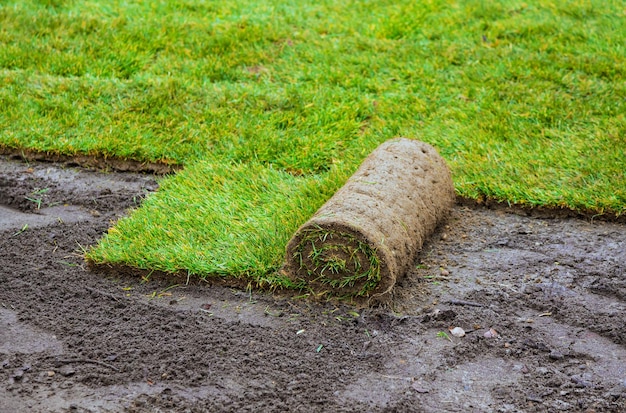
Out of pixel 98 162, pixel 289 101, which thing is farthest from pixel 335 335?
pixel 289 101

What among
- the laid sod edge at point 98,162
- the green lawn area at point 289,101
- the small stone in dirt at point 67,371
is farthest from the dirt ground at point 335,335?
the laid sod edge at point 98,162

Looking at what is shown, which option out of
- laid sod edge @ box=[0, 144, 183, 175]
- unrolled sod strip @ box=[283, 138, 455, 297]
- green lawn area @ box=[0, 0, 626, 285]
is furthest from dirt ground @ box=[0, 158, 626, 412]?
laid sod edge @ box=[0, 144, 183, 175]

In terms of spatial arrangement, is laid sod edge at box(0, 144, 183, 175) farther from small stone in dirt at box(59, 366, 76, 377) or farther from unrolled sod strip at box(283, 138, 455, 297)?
small stone in dirt at box(59, 366, 76, 377)

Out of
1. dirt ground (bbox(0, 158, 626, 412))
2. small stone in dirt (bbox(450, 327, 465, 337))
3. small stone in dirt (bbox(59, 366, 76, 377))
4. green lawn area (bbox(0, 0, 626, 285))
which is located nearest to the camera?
dirt ground (bbox(0, 158, 626, 412))

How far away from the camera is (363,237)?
346 centimetres

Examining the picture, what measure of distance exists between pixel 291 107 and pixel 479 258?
2.34 meters

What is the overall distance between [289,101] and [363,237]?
262 centimetres

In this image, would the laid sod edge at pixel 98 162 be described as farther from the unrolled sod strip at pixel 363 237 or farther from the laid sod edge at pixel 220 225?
the unrolled sod strip at pixel 363 237

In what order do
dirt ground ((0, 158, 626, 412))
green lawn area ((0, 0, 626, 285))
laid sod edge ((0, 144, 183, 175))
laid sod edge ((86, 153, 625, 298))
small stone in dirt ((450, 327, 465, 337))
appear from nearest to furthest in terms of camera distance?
dirt ground ((0, 158, 626, 412))
small stone in dirt ((450, 327, 465, 337))
laid sod edge ((86, 153, 625, 298))
green lawn area ((0, 0, 626, 285))
laid sod edge ((0, 144, 183, 175))

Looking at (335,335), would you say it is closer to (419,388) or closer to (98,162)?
(419,388)

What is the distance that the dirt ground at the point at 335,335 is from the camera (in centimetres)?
290

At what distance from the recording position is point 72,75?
629cm

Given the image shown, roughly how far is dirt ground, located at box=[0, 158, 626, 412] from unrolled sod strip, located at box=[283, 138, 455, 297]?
0.43ft

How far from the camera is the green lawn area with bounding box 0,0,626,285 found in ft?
14.6
